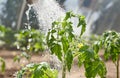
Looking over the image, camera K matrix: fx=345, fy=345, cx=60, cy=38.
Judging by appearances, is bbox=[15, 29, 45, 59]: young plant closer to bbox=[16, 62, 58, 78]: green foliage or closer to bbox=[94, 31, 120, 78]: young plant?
bbox=[94, 31, 120, 78]: young plant

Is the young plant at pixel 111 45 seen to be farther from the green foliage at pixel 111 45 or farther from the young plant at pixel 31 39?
the young plant at pixel 31 39

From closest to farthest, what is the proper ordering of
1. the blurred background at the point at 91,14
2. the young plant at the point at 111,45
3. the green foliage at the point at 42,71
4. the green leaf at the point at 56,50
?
the green foliage at the point at 42,71 → the green leaf at the point at 56,50 → the young plant at the point at 111,45 → the blurred background at the point at 91,14

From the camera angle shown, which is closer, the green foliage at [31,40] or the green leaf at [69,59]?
the green leaf at [69,59]

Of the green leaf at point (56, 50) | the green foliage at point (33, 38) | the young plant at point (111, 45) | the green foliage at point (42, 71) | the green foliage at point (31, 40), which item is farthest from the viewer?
the green foliage at point (33, 38)

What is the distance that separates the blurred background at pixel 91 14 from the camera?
12.0m

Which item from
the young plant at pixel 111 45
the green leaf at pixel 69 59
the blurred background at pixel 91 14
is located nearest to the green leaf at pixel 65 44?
the green leaf at pixel 69 59

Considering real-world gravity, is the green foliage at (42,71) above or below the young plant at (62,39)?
below

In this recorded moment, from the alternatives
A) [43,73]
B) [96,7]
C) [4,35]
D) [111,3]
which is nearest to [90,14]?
[96,7]

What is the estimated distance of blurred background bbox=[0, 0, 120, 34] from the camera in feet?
39.4

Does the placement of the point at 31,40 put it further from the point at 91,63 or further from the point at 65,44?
the point at 91,63

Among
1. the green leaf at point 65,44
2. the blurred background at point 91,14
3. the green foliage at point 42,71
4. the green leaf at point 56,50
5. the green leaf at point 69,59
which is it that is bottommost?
the green foliage at point 42,71

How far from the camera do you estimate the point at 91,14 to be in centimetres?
1255

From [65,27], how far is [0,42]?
10046 millimetres

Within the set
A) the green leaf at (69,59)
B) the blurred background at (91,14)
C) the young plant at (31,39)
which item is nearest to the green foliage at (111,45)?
the green leaf at (69,59)
